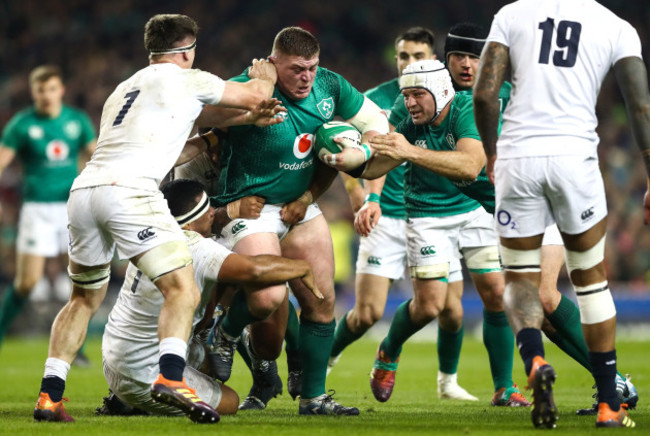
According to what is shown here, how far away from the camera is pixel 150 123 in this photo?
19.1 feet

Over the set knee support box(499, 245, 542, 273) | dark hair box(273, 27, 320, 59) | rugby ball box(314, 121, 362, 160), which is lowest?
knee support box(499, 245, 542, 273)

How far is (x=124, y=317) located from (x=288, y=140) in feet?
5.17

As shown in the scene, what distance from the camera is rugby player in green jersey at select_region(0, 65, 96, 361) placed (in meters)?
11.3

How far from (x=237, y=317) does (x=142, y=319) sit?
0.67 meters

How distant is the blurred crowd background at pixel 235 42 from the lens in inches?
775

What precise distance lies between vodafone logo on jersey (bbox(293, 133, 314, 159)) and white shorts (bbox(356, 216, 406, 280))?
2.32m

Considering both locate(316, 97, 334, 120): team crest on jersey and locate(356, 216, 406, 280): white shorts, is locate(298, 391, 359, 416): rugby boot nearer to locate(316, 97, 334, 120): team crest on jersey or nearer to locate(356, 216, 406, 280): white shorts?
locate(316, 97, 334, 120): team crest on jersey

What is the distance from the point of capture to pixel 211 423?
5.53 metres

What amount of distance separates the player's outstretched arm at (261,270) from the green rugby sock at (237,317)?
0.35m

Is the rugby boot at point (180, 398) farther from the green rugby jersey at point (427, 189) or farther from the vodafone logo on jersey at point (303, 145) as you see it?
the green rugby jersey at point (427, 189)

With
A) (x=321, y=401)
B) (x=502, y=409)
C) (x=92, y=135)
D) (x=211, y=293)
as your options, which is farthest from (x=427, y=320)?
(x=92, y=135)

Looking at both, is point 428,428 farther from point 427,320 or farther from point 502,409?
point 427,320

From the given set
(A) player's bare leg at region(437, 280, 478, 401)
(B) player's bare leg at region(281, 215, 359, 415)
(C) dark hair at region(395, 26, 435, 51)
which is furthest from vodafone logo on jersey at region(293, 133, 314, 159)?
(C) dark hair at region(395, 26, 435, 51)

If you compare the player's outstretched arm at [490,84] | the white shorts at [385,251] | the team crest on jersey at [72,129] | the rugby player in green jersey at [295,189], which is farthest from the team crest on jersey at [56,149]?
the player's outstretched arm at [490,84]
